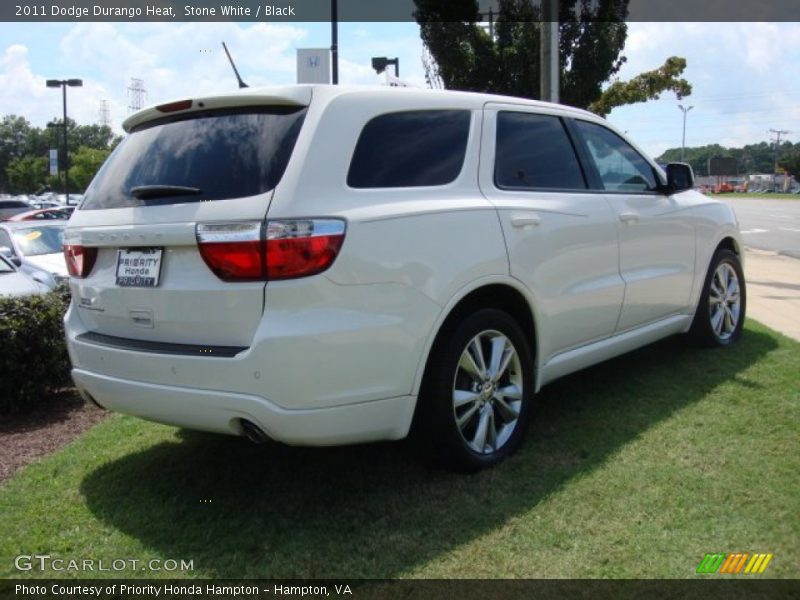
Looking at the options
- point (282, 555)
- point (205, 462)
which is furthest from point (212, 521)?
point (205, 462)

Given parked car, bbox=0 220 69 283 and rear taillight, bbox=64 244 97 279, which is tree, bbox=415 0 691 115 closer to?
parked car, bbox=0 220 69 283

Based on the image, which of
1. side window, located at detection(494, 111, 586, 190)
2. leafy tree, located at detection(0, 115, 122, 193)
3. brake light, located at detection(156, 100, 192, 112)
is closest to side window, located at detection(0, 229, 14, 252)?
brake light, located at detection(156, 100, 192, 112)

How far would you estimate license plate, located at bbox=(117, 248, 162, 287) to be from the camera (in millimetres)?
3168

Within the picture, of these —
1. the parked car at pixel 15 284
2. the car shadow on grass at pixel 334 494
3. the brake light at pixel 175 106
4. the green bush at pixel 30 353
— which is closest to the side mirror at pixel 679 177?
the car shadow on grass at pixel 334 494

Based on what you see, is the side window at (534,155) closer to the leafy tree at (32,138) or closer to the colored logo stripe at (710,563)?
the colored logo stripe at (710,563)

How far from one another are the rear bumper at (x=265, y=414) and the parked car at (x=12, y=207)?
33.7 metres

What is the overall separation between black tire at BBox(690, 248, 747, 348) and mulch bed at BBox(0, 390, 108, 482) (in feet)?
14.5

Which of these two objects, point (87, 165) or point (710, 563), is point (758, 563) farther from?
point (87, 165)

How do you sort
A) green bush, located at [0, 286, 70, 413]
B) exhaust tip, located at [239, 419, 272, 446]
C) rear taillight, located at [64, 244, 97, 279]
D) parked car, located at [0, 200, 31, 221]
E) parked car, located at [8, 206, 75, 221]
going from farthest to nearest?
parked car, located at [0, 200, 31, 221] → parked car, located at [8, 206, 75, 221] → green bush, located at [0, 286, 70, 413] → rear taillight, located at [64, 244, 97, 279] → exhaust tip, located at [239, 419, 272, 446]

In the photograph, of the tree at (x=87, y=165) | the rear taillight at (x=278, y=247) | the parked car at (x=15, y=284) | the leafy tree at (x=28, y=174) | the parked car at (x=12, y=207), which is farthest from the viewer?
the leafy tree at (x=28, y=174)

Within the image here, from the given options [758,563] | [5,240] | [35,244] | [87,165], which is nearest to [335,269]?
[758,563]

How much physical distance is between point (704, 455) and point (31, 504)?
3307 millimetres

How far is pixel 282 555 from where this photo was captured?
2930 mm

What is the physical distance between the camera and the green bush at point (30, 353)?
5059 millimetres
